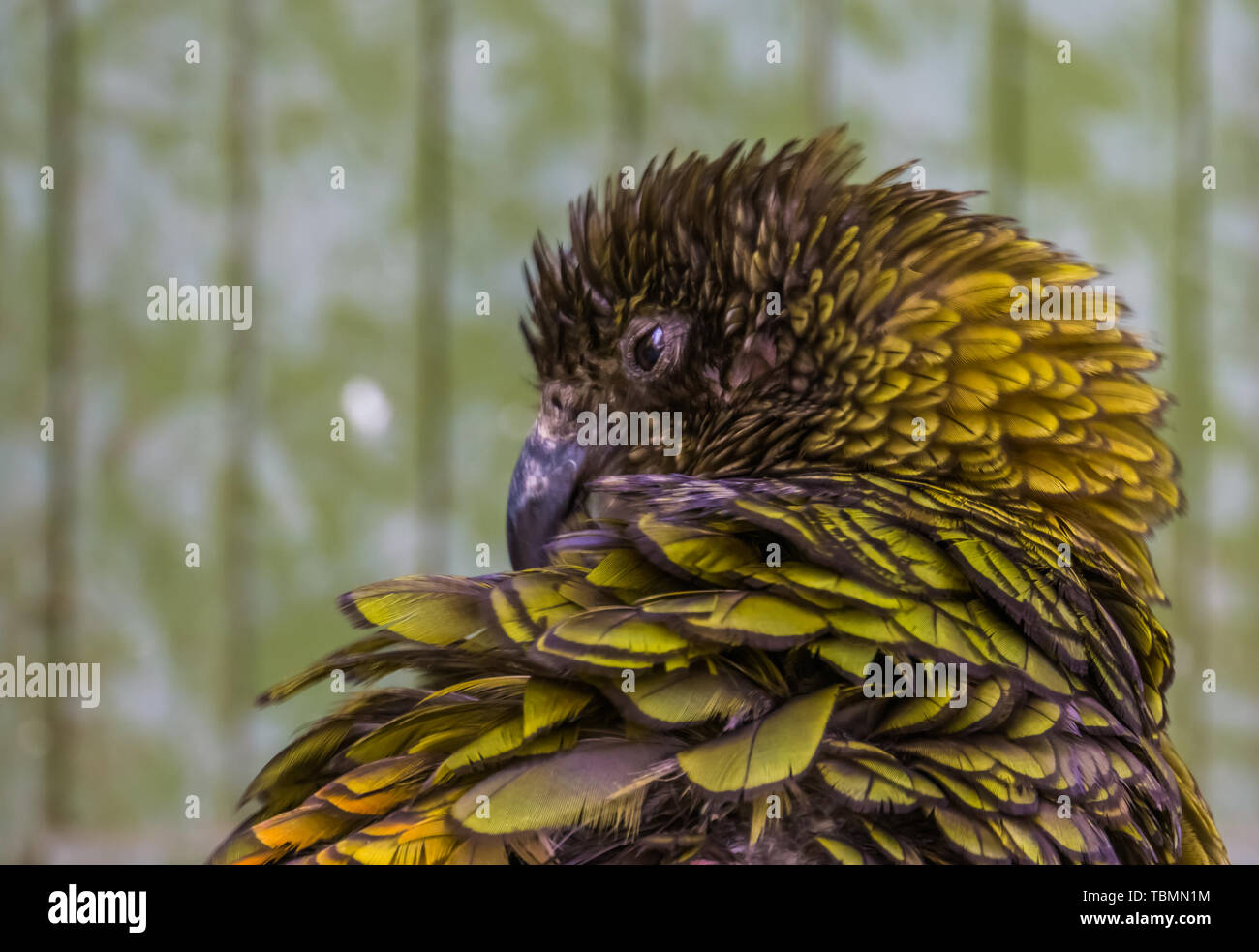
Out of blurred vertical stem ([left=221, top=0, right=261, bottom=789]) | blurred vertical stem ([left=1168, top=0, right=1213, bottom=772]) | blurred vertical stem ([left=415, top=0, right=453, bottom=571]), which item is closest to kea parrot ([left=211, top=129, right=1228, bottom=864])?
blurred vertical stem ([left=415, top=0, right=453, bottom=571])

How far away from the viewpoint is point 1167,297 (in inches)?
68.9

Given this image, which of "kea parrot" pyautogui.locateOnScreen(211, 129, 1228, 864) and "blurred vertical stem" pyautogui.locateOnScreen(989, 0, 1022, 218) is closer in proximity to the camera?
"kea parrot" pyautogui.locateOnScreen(211, 129, 1228, 864)

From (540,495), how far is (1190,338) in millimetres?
1261

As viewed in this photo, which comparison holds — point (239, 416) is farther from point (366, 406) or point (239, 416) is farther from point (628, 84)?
point (628, 84)

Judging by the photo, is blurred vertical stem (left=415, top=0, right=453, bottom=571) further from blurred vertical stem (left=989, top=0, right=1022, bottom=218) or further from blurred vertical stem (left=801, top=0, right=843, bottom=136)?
blurred vertical stem (left=989, top=0, right=1022, bottom=218)

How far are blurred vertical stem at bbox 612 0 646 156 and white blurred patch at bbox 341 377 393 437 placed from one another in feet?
1.77

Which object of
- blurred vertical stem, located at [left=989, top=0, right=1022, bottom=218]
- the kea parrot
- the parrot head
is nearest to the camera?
the kea parrot

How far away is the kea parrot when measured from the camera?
2.01 feet

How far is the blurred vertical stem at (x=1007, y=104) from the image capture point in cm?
171

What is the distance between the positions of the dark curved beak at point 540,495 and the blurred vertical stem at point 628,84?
0.73 metres

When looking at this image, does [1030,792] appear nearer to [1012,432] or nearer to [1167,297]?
[1012,432]

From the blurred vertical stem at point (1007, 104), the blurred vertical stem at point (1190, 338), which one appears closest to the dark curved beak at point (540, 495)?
the blurred vertical stem at point (1007, 104)

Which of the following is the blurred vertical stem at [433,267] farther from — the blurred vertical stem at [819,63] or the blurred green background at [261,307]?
the blurred vertical stem at [819,63]

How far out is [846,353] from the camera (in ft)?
3.01
